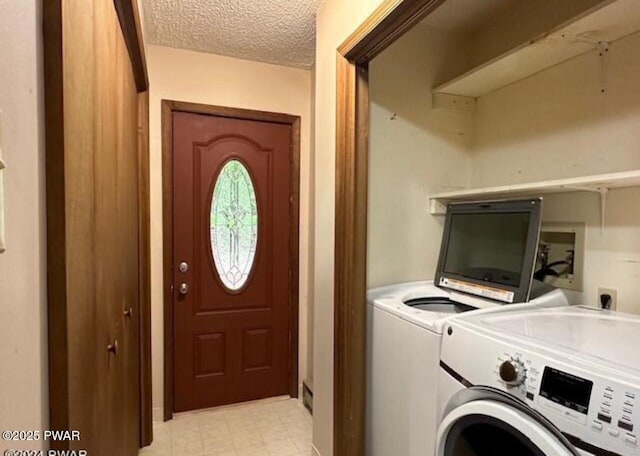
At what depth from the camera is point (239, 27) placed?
2.14m

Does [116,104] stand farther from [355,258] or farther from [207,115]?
[207,115]

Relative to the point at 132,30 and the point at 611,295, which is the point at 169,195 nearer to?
the point at 132,30

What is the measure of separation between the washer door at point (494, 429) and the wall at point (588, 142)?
0.82m

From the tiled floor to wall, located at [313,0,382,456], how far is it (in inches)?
12.6

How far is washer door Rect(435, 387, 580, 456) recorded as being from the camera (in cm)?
88

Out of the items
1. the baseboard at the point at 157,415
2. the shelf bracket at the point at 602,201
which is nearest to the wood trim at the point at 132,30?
the shelf bracket at the point at 602,201

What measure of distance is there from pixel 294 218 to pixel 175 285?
0.95 metres

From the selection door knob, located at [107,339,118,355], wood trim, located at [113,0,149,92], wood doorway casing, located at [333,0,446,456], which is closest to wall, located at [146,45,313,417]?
wood trim, located at [113,0,149,92]

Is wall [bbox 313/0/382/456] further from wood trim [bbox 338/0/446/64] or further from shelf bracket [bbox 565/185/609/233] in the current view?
shelf bracket [bbox 565/185/609/233]

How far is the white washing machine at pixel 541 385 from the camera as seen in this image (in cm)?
80

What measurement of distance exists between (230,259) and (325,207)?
108 centimetres

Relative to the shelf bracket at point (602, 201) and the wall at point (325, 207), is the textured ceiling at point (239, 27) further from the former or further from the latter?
the shelf bracket at point (602, 201)

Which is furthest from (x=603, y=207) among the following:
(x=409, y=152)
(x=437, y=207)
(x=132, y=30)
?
(x=132, y=30)

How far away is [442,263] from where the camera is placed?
2.01 metres
